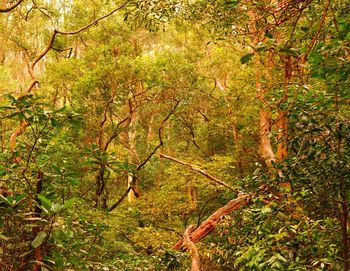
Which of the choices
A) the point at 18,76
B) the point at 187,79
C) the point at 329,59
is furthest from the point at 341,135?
the point at 18,76

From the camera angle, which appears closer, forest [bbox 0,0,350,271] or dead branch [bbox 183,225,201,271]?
forest [bbox 0,0,350,271]

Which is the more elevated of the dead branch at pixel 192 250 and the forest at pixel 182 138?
the forest at pixel 182 138

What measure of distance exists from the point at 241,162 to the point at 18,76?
40.0 ft

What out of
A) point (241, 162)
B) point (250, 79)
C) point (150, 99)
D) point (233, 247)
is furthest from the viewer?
point (241, 162)

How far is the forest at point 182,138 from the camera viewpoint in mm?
2088

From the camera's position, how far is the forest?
2.09 m

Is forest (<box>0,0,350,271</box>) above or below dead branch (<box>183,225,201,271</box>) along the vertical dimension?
above

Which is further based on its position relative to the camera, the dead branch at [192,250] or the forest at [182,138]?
the dead branch at [192,250]

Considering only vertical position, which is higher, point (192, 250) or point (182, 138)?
point (192, 250)

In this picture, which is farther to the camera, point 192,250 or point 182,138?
point 182,138

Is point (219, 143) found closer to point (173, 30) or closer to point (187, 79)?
point (187, 79)

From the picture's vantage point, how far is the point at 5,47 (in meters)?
14.0

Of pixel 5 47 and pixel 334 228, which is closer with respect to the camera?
pixel 334 228

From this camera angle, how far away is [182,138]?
1206 centimetres
